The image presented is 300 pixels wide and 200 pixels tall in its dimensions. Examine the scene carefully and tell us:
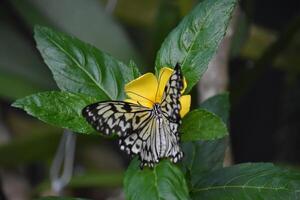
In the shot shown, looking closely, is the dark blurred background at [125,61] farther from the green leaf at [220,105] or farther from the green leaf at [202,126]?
the green leaf at [202,126]

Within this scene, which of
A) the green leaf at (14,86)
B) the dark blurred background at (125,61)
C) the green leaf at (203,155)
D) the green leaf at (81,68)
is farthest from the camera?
the green leaf at (14,86)

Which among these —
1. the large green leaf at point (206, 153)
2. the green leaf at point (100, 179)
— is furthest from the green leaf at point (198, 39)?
the green leaf at point (100, 179)

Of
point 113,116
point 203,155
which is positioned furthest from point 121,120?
point 203,155

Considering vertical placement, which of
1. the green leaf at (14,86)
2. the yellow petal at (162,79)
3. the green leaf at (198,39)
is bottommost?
the green leaf at (14,86)

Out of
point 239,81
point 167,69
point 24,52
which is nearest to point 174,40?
point 167,69

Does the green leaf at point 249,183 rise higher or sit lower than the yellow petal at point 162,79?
lower

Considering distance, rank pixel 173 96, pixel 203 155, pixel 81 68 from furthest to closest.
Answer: pixel 203 155
pixel 81 68
pixel 173 96

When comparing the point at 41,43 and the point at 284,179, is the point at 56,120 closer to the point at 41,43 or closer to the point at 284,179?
the point at 41,43

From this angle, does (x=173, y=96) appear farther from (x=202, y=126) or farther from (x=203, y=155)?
(x=203, y=155)
